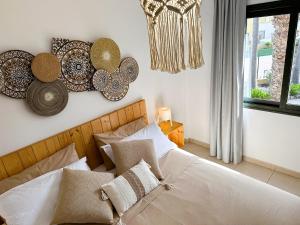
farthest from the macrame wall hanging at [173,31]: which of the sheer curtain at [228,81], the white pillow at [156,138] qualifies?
the sheer curtain at [228,81]

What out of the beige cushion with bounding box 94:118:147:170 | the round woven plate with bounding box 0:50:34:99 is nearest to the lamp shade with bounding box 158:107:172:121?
the beige cushion with bounding box 94:118:147:170

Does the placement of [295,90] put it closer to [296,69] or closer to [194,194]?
[296,69]

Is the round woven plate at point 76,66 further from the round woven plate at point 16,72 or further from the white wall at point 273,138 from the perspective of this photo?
the white wall at point 273,138

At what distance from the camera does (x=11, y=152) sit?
1.66 m

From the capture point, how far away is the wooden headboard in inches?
64.7

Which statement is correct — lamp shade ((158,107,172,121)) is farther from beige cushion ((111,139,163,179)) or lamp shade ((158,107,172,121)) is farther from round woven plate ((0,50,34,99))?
round woven plate ((0,50,34,99))

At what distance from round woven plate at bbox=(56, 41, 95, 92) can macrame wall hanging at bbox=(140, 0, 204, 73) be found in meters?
1.11

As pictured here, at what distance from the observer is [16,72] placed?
5.24 ft

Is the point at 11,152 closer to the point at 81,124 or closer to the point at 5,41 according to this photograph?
the point at 81,124

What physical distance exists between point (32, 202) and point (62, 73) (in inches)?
41.2

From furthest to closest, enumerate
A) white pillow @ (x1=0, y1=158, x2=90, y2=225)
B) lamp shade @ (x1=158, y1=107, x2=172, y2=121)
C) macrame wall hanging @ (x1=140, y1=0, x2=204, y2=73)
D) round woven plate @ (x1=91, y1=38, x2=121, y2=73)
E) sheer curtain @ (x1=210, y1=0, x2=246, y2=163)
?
1. lamp shade @ (x1=158, y1=107, x2=172, y2=121)
2. sheer curtain @ (x1=210, y1=0, x2=246, y2=163)
3. round woven plate @ (x1=91, y1=38, x2=121, y2=73)
4. white pillow @ (x1=0, y1=158, x2=90, y2=225)
5. macrame wall hanging @ (x1=140, y1=0, x2=204, y2=73)

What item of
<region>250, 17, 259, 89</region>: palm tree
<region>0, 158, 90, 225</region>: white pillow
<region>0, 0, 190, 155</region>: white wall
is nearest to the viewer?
<region>0, 158, 90, 225</region>: white pillow

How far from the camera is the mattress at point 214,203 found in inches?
53.9

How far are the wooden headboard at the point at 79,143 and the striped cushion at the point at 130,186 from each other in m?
0.60
